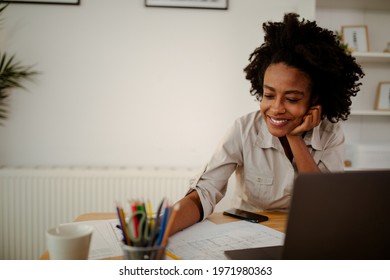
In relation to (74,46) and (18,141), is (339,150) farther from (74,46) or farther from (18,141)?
(18,141)

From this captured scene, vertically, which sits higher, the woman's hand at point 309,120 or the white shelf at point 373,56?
the white shelf at point 373,56

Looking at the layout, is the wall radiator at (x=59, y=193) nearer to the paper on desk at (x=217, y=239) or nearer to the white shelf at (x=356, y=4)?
the paper on desk at (x=217, y=239)

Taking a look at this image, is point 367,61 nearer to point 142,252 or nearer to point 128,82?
point 128,82

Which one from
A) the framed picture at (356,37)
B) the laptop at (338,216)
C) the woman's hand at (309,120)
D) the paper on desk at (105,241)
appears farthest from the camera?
the framed picture at (356,37)

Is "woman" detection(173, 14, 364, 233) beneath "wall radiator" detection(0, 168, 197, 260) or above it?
above

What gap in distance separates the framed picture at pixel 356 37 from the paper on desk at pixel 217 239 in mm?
1576

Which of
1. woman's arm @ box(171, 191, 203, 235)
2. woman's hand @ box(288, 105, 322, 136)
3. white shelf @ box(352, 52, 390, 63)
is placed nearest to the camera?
woman's arm @ box(171, 191, 203, 235)

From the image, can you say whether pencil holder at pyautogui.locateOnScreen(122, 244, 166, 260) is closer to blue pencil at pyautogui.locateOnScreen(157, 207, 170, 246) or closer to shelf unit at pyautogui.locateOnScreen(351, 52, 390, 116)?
blue pencil at pyautogui.locateOnScreen(157, 207, 170, 246)

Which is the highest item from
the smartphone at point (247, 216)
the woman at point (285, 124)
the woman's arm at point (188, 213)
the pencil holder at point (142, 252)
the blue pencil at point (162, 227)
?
the woman at point (285, 124)

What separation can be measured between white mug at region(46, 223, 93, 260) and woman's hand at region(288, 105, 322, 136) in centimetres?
85

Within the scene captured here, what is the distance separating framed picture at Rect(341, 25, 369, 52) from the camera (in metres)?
2.13

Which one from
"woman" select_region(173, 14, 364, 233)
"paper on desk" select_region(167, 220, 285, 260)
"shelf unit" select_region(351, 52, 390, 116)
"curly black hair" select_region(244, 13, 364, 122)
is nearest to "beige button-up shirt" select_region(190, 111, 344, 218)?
"woman" select_region(173, 14, 364, 233)

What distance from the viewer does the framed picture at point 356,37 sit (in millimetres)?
2127

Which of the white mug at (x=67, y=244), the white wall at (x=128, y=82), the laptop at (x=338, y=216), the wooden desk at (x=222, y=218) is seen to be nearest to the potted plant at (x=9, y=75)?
the white wall at (x=128, y=82)
